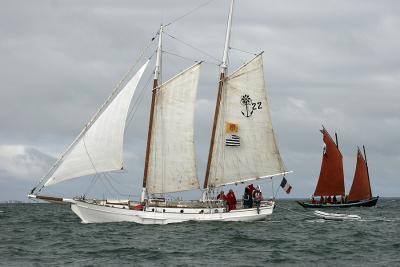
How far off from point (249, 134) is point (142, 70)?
985cm

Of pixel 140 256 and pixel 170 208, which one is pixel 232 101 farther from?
pixel 140 256

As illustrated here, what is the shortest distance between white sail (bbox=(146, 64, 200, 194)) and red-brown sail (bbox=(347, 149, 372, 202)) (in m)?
54.8

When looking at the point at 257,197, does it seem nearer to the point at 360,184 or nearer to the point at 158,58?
the point at 158,58

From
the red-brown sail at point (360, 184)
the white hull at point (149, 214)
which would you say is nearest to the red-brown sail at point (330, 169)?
the red-brown sail at point (360, 184)

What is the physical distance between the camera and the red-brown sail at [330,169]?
9600 cm

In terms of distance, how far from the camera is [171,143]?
→ 167ft

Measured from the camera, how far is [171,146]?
50.8m

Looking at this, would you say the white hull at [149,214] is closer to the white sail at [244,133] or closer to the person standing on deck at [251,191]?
the person standing on deck at [251,191]

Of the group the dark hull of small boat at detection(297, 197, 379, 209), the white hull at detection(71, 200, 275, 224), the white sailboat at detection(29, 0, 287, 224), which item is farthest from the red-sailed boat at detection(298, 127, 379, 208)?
the white hull at detection(71, 200, 275, 224)

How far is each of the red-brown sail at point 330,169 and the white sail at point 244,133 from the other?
44593 mm

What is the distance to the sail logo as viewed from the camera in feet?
172

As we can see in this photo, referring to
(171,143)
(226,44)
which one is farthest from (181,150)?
(226,44)

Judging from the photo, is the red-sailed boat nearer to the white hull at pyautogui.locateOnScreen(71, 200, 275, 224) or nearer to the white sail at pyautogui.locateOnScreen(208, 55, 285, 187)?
the white sail at pyautogui.locateOnScreen(208, 55, 285, 187)

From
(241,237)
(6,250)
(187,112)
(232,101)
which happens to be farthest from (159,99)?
(6,250)
